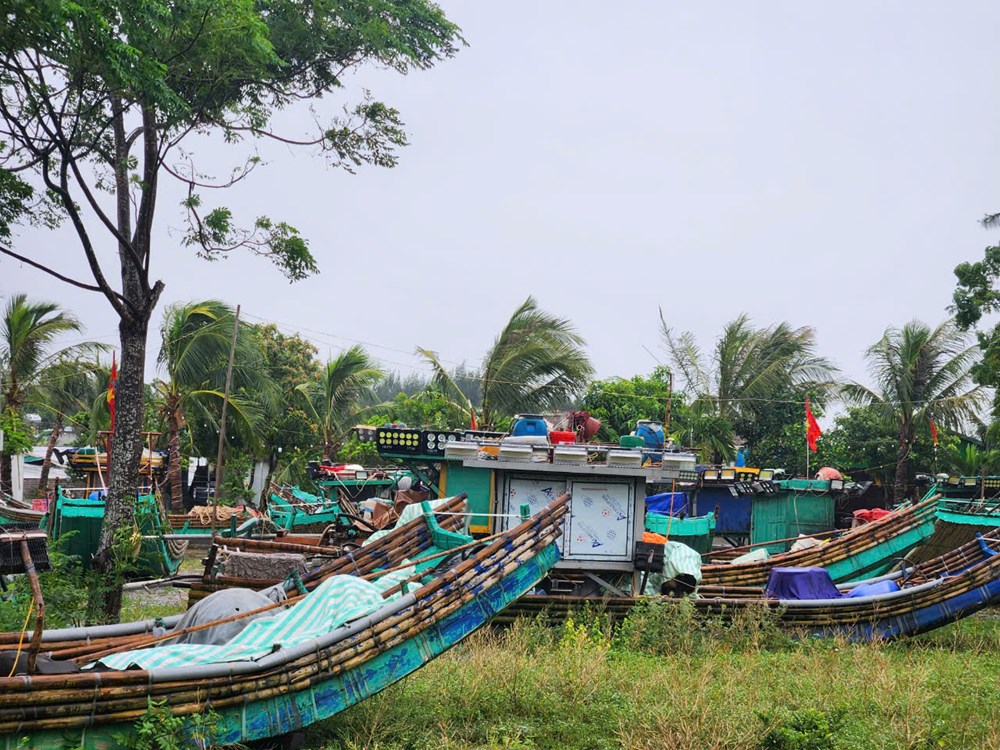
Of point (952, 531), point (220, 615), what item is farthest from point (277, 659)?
point (952, 531)

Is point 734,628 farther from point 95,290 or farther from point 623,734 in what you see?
point 95,290

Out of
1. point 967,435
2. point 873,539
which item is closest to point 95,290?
point 873,539

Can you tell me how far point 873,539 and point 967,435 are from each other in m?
19.2

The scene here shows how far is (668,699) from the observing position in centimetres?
865

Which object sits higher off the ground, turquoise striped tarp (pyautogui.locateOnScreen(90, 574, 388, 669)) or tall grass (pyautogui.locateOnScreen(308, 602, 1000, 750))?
turquoise striped tarp (pyautogui.locateOnScreen(90, 574, 388, 669))

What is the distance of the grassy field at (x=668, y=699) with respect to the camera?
25.9ft

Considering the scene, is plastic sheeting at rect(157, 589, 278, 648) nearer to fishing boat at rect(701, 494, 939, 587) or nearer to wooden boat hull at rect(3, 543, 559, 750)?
wooden boat hull at rect(3, 543, 559, 750)

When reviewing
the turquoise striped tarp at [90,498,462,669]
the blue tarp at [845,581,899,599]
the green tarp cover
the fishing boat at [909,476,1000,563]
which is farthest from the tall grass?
the green tarp cover

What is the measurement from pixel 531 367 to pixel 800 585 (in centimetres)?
1444

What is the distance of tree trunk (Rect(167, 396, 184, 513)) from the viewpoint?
24906 millimetres

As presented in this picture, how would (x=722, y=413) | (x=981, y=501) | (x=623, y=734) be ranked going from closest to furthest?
(x=623, y=734)
(x=981, y=501)
(x=722, y=413)

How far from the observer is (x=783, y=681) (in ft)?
32.3

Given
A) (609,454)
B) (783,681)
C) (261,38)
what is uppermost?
(261,38)

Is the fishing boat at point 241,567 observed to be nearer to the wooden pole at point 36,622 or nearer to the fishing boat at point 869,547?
the wooden pole at point 36,622
